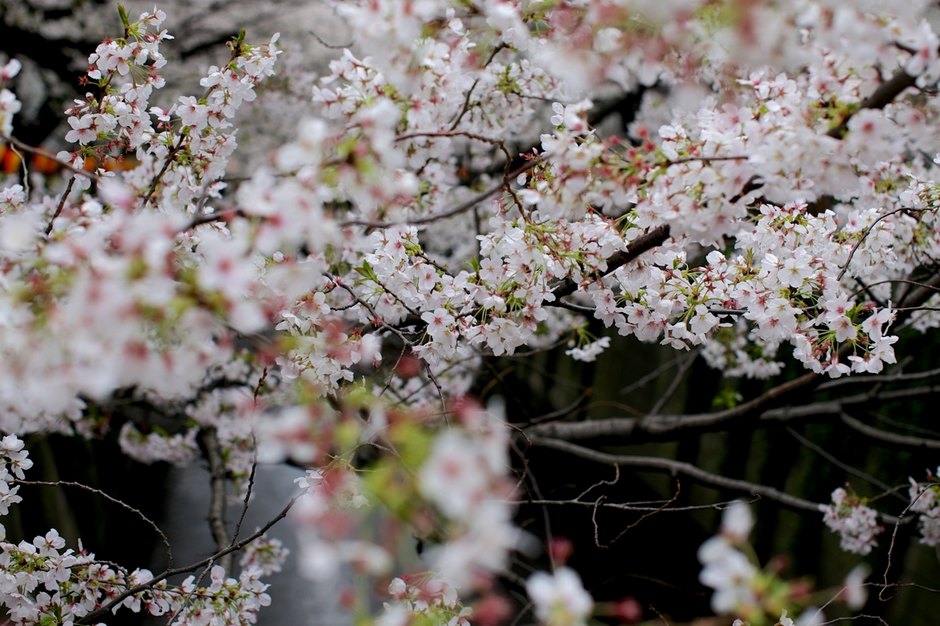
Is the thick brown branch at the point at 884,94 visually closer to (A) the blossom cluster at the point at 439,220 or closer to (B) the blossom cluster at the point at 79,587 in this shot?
Answer: (A) the blossom cluster at the point at 439,220

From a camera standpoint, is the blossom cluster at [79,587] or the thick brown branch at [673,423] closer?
the blossom cluster at [79,587]

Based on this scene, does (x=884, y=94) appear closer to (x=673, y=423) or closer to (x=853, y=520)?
(x=673, y=423)

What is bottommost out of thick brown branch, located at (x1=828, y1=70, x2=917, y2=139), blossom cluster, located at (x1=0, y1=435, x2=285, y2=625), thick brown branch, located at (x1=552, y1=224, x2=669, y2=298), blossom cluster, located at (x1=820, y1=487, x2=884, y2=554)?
blossom cluster, located at (x1=0, y1=435, x2=285, y2=625)

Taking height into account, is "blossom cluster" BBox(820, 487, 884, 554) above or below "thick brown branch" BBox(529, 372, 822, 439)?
below

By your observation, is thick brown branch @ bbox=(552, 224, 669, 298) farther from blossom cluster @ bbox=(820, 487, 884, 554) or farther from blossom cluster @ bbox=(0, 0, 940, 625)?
blossom cluster @ bbox=(820, 487, 884, 554)

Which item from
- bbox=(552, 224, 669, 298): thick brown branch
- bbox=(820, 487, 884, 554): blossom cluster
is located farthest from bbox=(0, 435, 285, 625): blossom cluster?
bbox=(820, 487, 884, 554): blossom cluster

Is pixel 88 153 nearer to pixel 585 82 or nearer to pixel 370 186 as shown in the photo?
pixel 370 186

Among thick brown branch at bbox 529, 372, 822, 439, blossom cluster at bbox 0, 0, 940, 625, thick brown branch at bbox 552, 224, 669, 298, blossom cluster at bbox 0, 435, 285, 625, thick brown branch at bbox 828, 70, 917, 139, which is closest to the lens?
blossom cluster at bbox 0, 0, 940, 625

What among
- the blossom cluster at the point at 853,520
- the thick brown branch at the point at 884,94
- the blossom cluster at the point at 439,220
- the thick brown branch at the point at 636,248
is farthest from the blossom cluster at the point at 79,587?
the blossom cluster at the point at 853,520

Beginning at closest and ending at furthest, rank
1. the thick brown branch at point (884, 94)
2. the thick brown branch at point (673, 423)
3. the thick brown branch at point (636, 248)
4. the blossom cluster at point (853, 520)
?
1. the thick brown branch at point (884, 94)
2. the thick brown branch at point (636, 248)
3. the thick brown branch at point (673, 423)
4. the blossom cluster at point (853, 520)

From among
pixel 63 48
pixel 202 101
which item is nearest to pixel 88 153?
pixel 202 101

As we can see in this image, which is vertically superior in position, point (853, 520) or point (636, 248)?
point (636, 248)

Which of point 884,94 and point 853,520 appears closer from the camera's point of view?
point 884,94

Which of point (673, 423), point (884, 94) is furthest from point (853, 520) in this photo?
point (884, 94)
